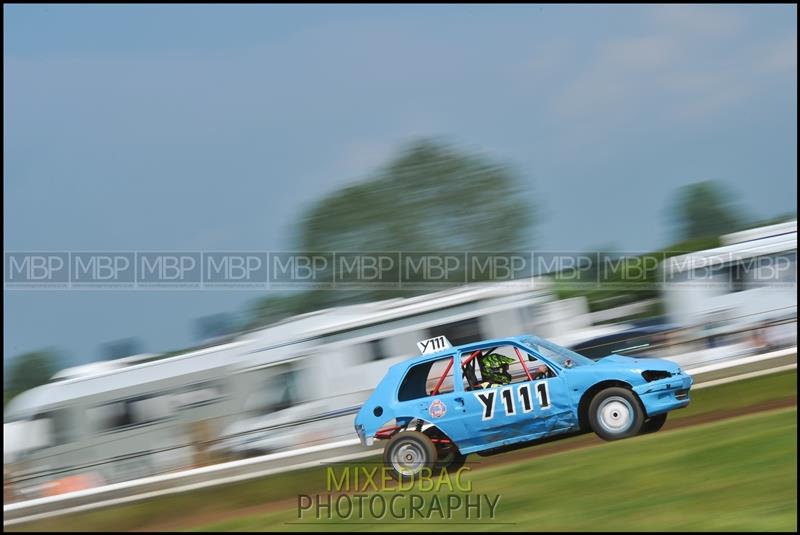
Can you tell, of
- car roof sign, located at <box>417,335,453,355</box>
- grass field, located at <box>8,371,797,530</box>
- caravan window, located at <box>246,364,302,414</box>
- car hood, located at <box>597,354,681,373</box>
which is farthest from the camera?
caravan window, located at <box>246,364,302,414</box>

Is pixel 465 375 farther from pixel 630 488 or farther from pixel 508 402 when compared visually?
pixel 630 488

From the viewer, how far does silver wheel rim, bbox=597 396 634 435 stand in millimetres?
8812

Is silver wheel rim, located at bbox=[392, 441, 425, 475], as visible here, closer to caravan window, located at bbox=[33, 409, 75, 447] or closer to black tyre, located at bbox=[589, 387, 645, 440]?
black tyre, located at bbox=[589, 387, 645, 440]

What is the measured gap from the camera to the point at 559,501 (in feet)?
25.6

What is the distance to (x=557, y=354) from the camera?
363 inches

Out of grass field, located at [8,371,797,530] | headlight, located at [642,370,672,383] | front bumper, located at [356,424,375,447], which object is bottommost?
grass field, located at [8,371,797,530]

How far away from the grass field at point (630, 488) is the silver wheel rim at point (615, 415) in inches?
8.3

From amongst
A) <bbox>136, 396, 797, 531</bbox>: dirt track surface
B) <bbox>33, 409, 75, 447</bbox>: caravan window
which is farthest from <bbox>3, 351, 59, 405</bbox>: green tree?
<bbox>136, 396, 797, 531</bbox>: dirt track surface

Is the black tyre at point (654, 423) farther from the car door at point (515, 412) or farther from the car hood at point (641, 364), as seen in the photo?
the car door at point (515, 412)

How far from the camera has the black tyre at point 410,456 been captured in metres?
8.81

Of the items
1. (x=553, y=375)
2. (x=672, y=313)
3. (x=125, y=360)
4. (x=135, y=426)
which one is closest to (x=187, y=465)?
(x=135, y=426)

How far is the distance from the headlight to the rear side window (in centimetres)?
193

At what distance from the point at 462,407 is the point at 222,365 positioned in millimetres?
4811

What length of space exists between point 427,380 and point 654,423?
233cm
